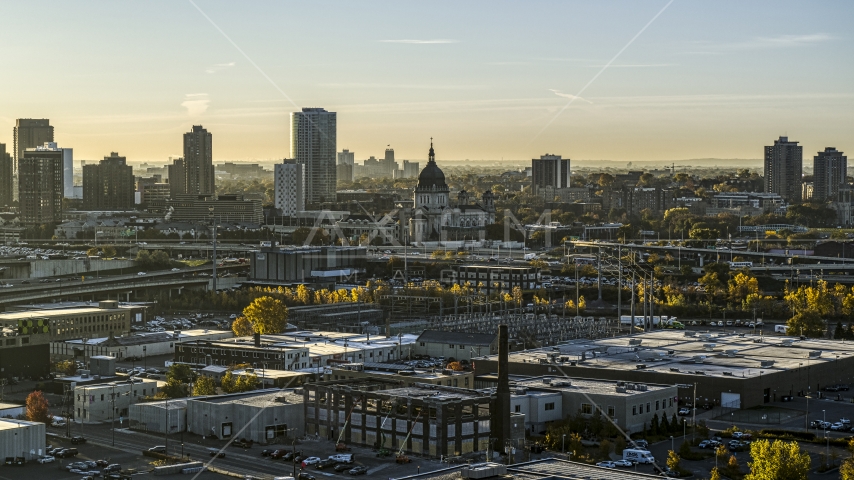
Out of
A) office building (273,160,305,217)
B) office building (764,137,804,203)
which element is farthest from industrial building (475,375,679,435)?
office building (764,137,804,203)

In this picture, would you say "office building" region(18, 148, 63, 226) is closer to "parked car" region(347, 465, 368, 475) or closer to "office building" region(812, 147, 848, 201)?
"office building" region(812, 147, 848, 201)

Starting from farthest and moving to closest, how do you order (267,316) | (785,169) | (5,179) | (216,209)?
(785,169) < (5,179) < (216,209) < (267,316)

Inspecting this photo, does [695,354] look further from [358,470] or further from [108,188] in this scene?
[108,188]

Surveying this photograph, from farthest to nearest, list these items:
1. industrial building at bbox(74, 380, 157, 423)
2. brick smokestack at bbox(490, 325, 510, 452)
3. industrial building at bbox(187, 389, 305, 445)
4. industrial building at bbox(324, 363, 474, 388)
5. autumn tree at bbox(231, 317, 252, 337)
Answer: autumn tree at bbox(231, 317, 252, 337) → industrial building at bbox(324, 363, 474, 388) → industrial building at bbox(74, 380, 157, 423) → industrial building at bbox(187, 389, 305, 445) → brick smokestack at bbox(490, 325, 510, 452)

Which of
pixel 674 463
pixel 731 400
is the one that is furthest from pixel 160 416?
pixel 731 400

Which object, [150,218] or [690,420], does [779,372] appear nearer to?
[690,420]

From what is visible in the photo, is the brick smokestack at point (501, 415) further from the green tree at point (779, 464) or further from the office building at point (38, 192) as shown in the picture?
the office building at point (38, 192)
